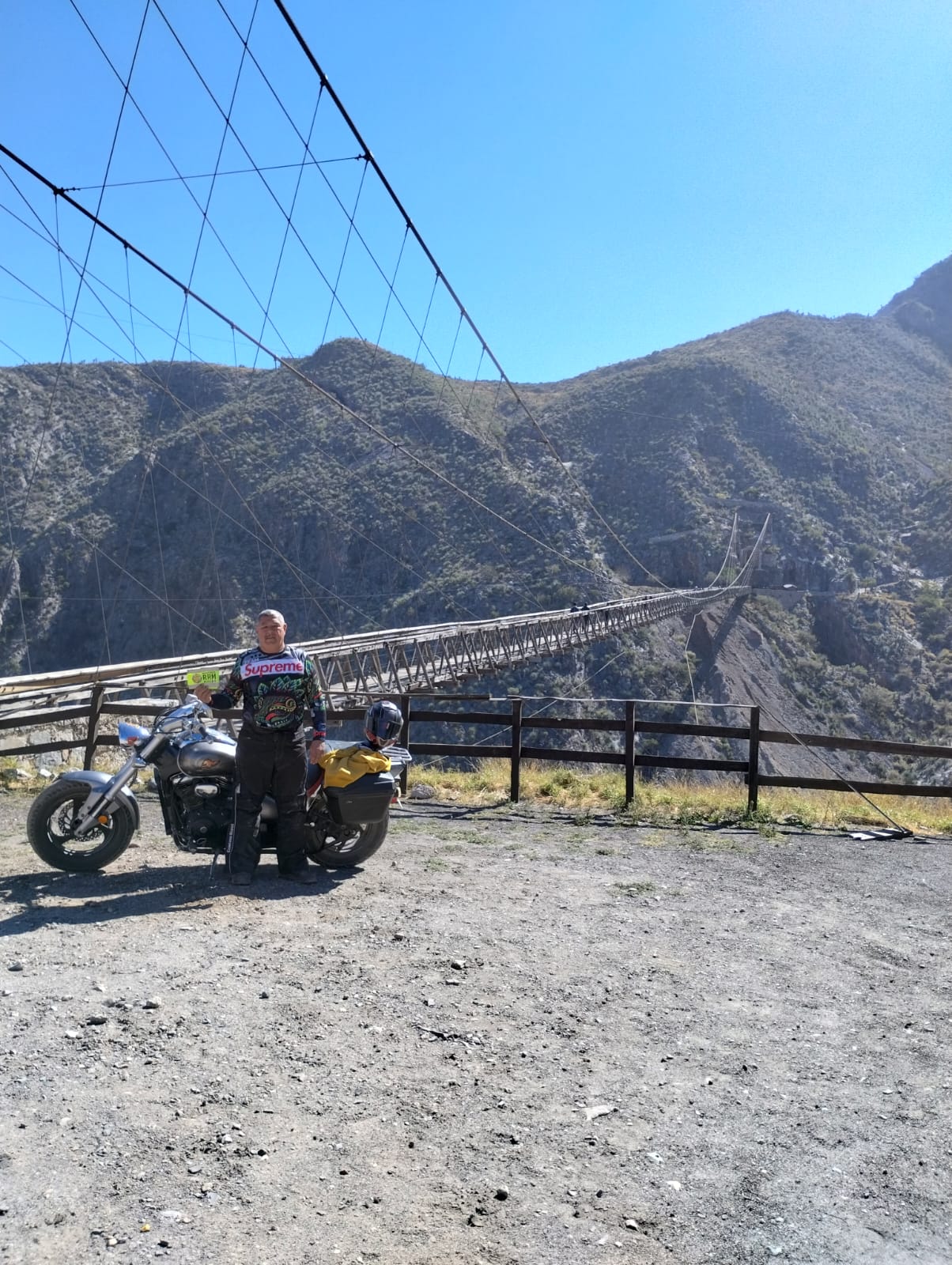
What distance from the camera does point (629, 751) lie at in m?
8.54

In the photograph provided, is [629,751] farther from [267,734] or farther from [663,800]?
[267,734]

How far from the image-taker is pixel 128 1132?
260cm

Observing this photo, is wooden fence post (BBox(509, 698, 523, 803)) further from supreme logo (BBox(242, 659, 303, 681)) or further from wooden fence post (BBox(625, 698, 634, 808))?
supreme logo (BBox(242, 659, 303, 681))

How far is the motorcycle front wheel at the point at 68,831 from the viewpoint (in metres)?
5.10

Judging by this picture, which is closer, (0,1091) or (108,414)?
(0,1091)

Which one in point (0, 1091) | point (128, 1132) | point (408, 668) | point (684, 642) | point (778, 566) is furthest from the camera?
point (778, 566)

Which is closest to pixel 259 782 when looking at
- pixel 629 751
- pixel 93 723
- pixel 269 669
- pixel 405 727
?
pixel 269 669

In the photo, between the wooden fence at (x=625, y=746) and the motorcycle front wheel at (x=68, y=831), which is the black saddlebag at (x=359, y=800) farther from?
the wooden fence at (x=625, y=746)

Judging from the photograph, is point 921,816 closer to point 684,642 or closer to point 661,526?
point 684,642

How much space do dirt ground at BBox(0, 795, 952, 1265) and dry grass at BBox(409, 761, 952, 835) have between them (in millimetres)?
2906

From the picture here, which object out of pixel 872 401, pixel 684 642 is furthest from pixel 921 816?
pixel 872 401

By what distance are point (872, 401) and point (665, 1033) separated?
109 meters

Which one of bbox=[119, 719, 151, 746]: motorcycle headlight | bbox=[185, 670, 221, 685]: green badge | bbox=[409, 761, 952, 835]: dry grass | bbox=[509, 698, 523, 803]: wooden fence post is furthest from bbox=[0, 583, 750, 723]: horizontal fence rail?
bbox=[409, 761, 952, 835]: dry grass

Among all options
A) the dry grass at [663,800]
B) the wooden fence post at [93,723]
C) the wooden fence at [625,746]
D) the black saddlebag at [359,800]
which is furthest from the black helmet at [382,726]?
the wooden fence post at [93,723]
